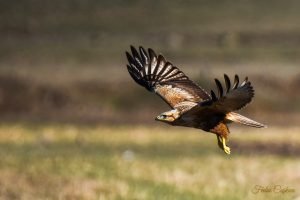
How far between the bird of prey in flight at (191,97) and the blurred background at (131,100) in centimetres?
312

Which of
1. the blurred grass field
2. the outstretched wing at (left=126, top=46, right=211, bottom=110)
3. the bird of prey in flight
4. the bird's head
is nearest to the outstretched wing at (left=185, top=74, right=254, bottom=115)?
the bird of prey in flight

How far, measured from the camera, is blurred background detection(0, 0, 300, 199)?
20.6 metres

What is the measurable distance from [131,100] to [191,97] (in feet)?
90.7

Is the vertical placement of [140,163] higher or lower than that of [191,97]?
higher

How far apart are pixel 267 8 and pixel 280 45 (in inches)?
496

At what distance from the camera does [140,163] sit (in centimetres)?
2484

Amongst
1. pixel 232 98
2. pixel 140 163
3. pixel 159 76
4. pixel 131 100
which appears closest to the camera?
pixel 232 98

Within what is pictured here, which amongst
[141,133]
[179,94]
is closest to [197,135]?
[141,133]

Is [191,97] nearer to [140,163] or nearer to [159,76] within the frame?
[159,76]

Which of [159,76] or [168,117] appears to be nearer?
[168,117]

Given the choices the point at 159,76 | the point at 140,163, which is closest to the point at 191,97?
the point at 159,76

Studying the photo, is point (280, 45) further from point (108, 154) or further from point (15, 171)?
point (15, 171)

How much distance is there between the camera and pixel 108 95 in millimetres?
42906

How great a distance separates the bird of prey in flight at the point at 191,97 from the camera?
510 inches
